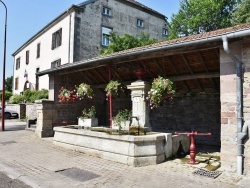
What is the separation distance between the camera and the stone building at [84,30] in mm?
19031

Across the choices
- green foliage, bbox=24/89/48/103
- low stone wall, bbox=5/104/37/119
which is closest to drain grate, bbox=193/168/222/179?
low stone wall, bbox=5/104/37/119

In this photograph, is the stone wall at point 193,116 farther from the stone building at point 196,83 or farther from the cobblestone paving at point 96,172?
the cobblestone paving at point 96,172

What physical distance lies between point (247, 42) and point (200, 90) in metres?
4.10

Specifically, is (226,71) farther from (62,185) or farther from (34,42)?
(34,42)

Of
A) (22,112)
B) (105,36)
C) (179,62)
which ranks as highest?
(105,36)

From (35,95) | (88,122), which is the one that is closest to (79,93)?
(88,122)

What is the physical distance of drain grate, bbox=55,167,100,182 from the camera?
5.11 m

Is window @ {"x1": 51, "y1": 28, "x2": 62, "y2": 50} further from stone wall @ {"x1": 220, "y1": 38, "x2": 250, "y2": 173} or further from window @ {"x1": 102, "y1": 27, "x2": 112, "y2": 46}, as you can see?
stone wall @ {"x1": 220, "y1": 38, "x2": 250, "y2": 173}

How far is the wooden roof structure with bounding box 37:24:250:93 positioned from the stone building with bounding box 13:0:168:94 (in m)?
9.01

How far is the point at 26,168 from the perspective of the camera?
5.83 m

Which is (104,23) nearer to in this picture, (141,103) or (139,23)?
(139,23)

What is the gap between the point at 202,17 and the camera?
2306 cm

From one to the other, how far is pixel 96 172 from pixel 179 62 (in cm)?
433

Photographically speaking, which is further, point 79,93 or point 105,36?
point 105,36
